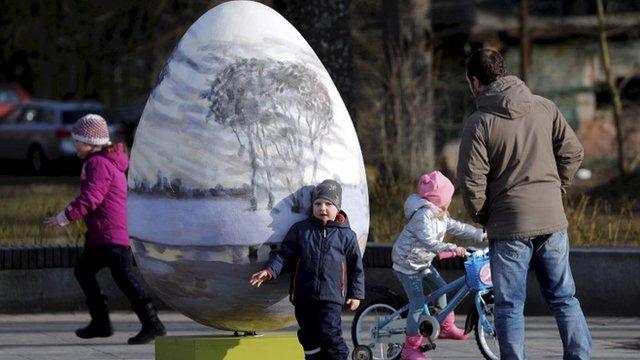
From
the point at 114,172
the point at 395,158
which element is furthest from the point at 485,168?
the point at 395,158

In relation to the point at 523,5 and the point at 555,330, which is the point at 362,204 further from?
the point at 523,5

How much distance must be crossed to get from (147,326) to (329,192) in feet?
9.85

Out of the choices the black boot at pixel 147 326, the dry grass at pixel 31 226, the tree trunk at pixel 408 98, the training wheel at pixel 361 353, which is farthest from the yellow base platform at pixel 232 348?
the tree trunk at pixel 408 98

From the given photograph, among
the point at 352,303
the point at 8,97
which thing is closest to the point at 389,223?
the point at 352,303

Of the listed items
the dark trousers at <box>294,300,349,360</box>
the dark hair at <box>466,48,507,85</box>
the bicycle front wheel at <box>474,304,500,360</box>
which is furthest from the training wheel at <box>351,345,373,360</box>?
the dark hair at <box>466,48,507,85</box>

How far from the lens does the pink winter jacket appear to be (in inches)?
408

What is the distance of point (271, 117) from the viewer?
313 inches

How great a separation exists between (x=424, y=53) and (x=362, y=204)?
13260 millimetres

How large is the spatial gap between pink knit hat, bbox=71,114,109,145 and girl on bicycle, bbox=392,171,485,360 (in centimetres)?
215

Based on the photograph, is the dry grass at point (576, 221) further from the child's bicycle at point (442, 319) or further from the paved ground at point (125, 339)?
the child's bicycle at point (442, 319)

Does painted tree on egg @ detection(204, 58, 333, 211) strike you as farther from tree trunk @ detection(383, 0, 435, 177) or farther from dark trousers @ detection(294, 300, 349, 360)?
tree trunk @ detection(383, 0, 435, 177)

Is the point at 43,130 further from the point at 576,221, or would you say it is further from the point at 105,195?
the point at 105,195

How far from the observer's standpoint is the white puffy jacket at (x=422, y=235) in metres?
9.49

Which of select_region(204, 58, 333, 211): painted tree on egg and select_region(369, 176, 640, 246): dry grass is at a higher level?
select_region(204, 58, 333, 211): painted tree on egg
